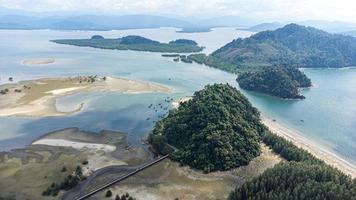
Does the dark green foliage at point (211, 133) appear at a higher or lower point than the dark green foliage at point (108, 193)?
higher

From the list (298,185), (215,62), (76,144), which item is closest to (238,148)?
(298,185)

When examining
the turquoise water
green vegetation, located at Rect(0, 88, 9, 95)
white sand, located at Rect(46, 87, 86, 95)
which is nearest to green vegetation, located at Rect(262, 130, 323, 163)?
the turquoise water

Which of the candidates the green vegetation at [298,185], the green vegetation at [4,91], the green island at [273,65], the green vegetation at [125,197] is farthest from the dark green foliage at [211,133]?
the green vegetation at [4,91]

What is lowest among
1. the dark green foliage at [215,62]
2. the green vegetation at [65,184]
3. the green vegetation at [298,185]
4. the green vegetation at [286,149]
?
the green vegetation at [65,184]

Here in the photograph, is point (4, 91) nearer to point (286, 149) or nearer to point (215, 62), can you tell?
point (286, 149)

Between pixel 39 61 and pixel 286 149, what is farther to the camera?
pixel 39 61

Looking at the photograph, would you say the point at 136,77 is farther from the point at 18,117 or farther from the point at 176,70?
the point at 18,117

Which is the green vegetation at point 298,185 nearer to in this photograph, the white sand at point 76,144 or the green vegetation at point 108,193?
the green vegetation at point 108,193

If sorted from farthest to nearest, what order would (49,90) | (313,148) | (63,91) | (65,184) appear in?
(49,90) → (63,91) → (313,148) → (65,184)
